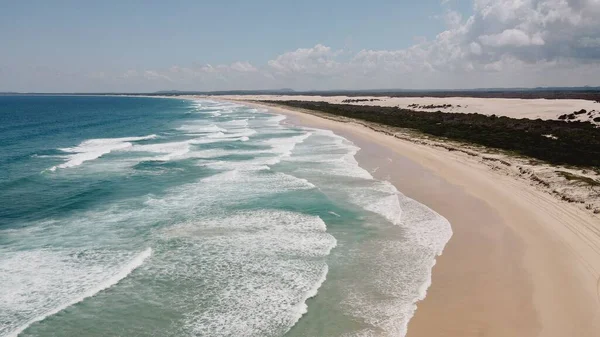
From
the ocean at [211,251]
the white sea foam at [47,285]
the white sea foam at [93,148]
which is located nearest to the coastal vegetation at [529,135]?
the ocean at [211,251]

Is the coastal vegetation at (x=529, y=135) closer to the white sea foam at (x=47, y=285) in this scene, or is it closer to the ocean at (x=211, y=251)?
the ocean at (x=211, y=251)

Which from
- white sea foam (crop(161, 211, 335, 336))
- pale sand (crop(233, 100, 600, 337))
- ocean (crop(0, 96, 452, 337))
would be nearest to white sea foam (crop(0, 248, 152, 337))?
ocean (crop(0, 96, 452, 337))

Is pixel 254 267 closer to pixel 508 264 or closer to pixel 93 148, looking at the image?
pixel 508 264

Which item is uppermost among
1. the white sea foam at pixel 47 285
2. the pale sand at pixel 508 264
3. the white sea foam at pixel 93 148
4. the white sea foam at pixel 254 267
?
the pale sand at pixel 508 264

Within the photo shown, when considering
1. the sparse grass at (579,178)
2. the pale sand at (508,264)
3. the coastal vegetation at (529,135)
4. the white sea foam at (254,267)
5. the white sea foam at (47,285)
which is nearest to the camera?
the pale sand at (508,264)

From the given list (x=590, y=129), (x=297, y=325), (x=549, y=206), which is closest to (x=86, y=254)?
(x=297, y=325)

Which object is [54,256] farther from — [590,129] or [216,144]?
[590,129]

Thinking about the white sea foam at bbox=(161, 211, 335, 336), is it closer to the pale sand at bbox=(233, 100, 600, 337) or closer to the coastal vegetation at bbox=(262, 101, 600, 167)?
the pale sand at bbox=(233, 100, 600, 337)

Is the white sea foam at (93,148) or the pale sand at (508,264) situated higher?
the pale sand at (508,264)
